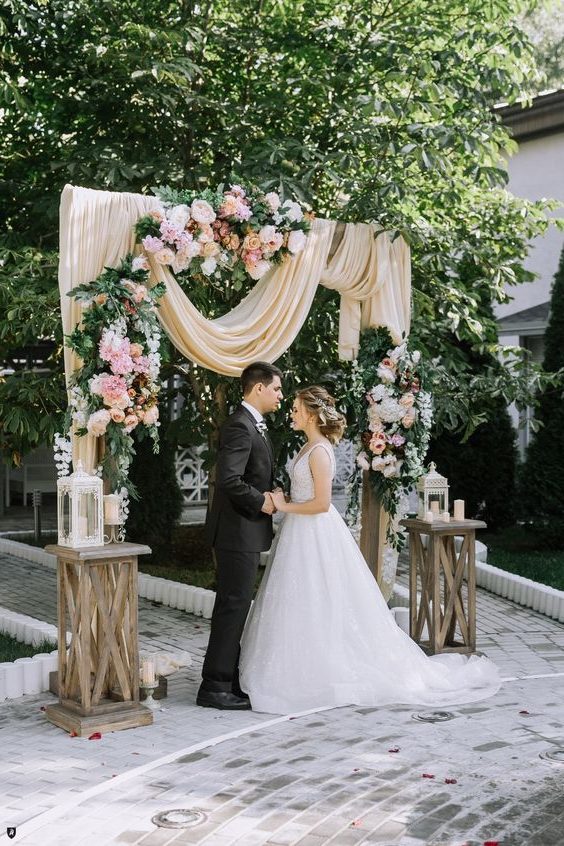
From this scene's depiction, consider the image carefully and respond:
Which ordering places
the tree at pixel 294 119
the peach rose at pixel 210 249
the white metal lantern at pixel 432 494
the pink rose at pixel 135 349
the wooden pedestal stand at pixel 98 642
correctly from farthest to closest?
the tree at pixel 294 119
the white metal lantern at pixel 432 494
the peach rose at pixel 210 249
the pink rose at pixel 135 349
the wooden pedestal stand at pixel 98 642

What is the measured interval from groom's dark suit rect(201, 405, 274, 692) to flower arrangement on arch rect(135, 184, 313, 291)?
1037 millimetres

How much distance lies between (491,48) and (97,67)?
3237 millimetres

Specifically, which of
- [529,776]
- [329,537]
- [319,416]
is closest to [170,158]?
[319,416]

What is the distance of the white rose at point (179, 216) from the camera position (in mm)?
5949

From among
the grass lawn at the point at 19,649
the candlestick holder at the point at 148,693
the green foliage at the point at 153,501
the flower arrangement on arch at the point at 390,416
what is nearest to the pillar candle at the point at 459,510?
the flower arrangement on arch at the point at 390,416

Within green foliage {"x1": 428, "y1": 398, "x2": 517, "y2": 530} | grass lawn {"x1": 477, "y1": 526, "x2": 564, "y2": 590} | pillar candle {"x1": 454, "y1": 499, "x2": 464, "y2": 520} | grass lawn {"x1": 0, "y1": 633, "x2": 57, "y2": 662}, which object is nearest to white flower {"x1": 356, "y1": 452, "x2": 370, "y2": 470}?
pillar candle {"x1": 454, "y1": 499, "x2": 464, "y2": 520}

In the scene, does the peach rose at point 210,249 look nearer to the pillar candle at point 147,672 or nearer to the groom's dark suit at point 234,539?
the groom's dark suit at point 234,539

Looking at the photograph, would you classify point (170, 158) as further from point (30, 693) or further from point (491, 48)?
point (30, 693)

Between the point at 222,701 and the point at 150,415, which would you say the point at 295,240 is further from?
the point at 222,701

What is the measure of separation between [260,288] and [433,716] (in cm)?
297

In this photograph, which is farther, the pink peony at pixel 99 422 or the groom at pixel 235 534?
the groom at pixel 235 534

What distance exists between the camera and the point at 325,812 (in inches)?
160

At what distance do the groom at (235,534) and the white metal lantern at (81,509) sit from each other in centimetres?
71

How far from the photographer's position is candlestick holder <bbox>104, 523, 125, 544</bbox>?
18.6ft
